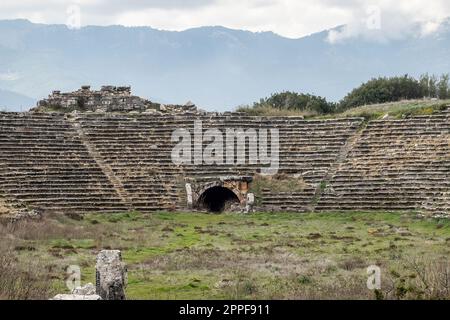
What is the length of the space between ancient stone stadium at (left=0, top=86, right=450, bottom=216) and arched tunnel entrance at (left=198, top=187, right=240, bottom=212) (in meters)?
0.07

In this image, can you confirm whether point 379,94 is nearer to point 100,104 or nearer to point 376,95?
point 376,95

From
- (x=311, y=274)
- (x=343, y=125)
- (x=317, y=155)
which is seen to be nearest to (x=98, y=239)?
(x=311, y=274)

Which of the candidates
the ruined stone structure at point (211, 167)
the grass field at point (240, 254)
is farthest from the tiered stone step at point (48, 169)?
the grass field at point (240, 254)

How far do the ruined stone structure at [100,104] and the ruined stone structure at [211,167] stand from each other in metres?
3.03

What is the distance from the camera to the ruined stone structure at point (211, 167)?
112ft

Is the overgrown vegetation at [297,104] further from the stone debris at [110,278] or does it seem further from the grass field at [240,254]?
the stone debris at [110,278]

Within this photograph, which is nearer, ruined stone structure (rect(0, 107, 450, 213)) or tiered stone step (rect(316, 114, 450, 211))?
tiered stone step (rect(316, 114, 450, 211))

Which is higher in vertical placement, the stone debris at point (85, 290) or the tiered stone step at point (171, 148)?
the tiered stone step at point (171, 148)

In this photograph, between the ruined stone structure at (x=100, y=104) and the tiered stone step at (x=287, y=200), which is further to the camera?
the ruined stone structure at (x=100, y=104)

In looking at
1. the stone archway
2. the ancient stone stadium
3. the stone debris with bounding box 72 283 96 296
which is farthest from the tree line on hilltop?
the stone debris with bounding box 72 283 96 296

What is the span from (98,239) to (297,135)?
1668 centimetres

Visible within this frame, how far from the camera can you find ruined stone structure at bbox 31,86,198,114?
44.6 m

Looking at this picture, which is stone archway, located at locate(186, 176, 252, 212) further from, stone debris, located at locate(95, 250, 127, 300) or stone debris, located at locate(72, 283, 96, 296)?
stone debris, located at locate(72, 283, 96, 296)

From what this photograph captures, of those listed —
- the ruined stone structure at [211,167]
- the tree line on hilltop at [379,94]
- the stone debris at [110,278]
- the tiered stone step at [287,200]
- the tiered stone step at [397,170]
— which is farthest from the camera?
the tree line on hilltop at [379,94]
